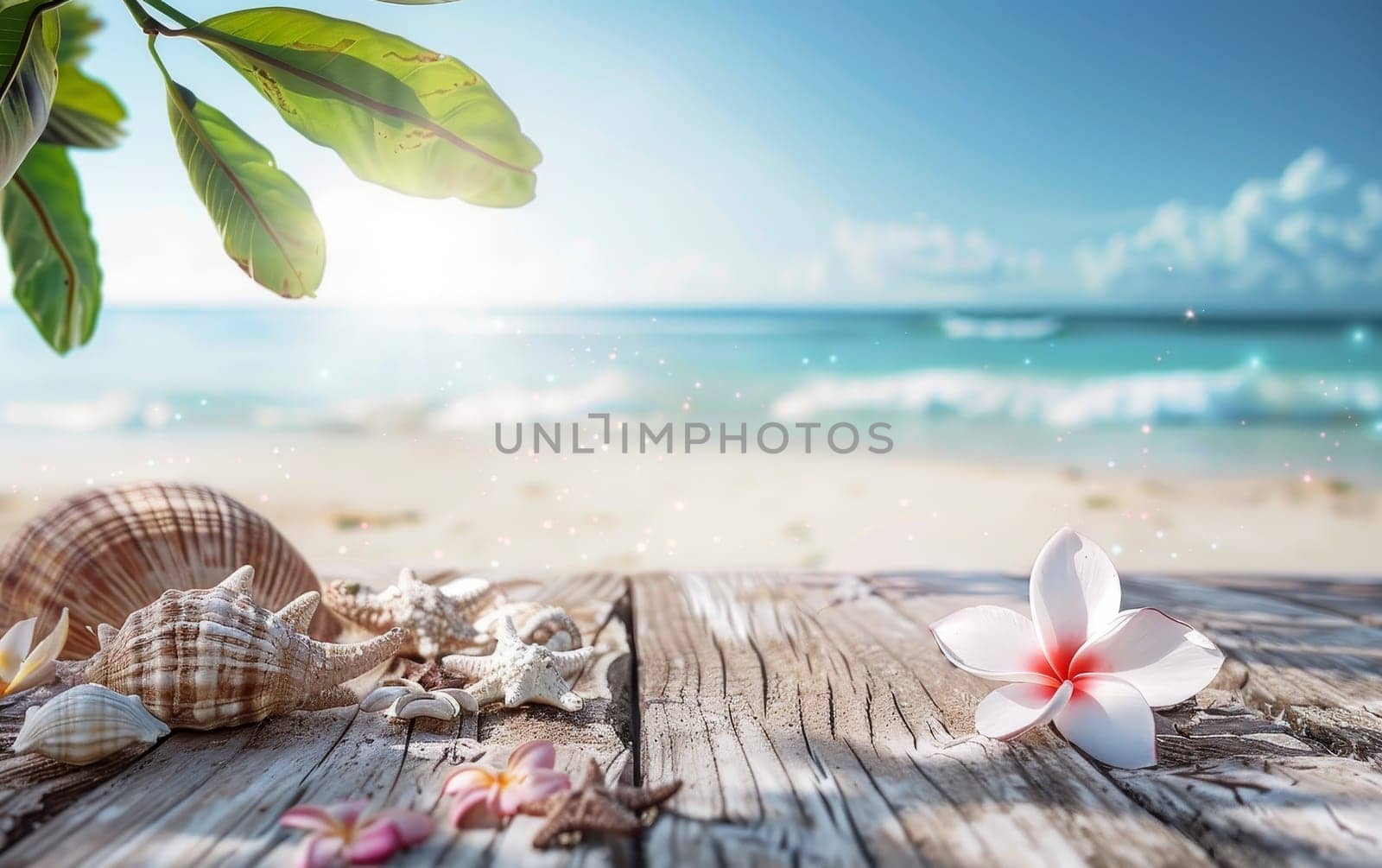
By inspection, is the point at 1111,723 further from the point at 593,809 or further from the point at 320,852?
the point at 320,852

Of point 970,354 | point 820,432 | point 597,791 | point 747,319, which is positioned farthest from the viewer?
point 747,319

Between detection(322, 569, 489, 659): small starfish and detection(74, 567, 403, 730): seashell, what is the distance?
22 centimetres

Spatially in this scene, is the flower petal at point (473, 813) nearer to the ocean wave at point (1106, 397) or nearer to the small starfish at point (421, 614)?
the small starfish at point (421, 614)

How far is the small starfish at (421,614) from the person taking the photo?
1.25 metres

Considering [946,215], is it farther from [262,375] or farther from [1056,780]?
[1056,780]

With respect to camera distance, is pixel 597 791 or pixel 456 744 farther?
pixel 456 744

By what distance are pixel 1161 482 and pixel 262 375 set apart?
841 cm

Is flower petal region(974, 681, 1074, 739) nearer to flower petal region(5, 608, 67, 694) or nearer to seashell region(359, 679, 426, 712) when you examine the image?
seashell region(359, 679, 426, 712)

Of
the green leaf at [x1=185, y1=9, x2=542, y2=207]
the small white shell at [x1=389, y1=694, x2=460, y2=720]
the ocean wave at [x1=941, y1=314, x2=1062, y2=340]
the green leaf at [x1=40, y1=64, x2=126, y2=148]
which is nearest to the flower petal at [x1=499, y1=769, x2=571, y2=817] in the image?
the small white shell at [x1=389, y1=694, x2=460, y2=720]

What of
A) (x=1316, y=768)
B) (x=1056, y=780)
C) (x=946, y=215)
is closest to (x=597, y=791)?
(x=1056, y=780)

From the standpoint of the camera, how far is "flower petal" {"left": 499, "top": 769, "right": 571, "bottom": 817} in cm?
73

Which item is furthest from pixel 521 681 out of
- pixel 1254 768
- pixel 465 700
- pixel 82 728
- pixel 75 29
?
pixel 75 29

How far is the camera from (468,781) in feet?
2.51

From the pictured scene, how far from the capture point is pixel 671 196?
8.97 meters
